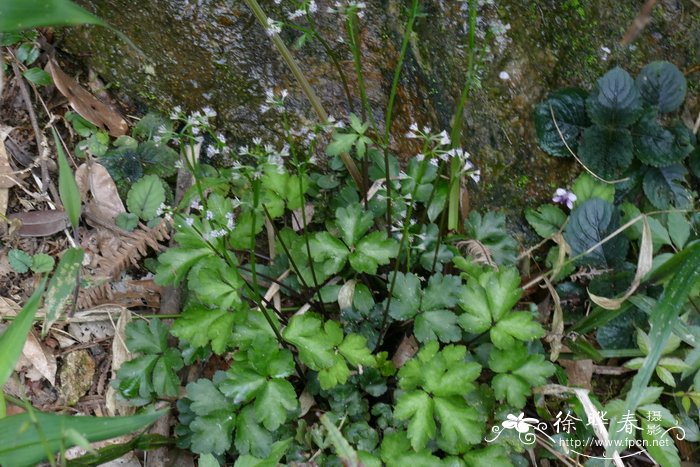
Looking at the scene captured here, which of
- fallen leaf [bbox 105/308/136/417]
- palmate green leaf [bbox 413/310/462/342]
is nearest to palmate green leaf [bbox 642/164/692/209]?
palmate green leaf [bbox 413/310/462/342]

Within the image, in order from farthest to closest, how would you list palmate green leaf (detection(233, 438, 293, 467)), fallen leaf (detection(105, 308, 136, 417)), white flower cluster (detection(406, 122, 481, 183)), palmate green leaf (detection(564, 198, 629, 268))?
palmate green leaf (detection(564, 198, 629, 268)), fallen leaf (detection(105, 308, 136, 417)), palmate green leaf (detection(233, 438, 293, 467)), white flower cluster (detection(406, 122, 481, 183))

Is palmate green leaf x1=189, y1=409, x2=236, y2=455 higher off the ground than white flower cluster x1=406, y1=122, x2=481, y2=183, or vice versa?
white flower cluster x1=406, y1=122, x2=481, y2=183

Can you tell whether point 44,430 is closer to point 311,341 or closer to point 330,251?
point 311,341

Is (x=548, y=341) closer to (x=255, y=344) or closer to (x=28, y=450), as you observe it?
(x=255, y=344)

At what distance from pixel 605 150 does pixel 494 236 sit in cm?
57

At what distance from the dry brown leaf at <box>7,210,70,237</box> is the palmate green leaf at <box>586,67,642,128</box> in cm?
209

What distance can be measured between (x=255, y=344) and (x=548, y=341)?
3.44 ft

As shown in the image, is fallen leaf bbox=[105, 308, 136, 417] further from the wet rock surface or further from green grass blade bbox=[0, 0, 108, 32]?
green grass blade bbox=[0, 0, 108, 32]

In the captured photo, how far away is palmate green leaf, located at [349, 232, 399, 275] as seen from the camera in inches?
75.8

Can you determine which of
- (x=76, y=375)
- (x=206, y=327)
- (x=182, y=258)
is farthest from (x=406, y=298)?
(x=76, y=375)

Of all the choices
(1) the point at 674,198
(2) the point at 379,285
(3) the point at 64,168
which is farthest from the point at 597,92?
(3) the point at 64,168

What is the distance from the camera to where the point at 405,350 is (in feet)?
7.09

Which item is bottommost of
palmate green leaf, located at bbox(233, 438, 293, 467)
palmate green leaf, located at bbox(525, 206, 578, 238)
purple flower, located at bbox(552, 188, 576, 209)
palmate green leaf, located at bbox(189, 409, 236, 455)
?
palmate green leaf, located at bbox(233, 438, 293, 467)

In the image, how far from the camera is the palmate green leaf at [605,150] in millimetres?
2305
